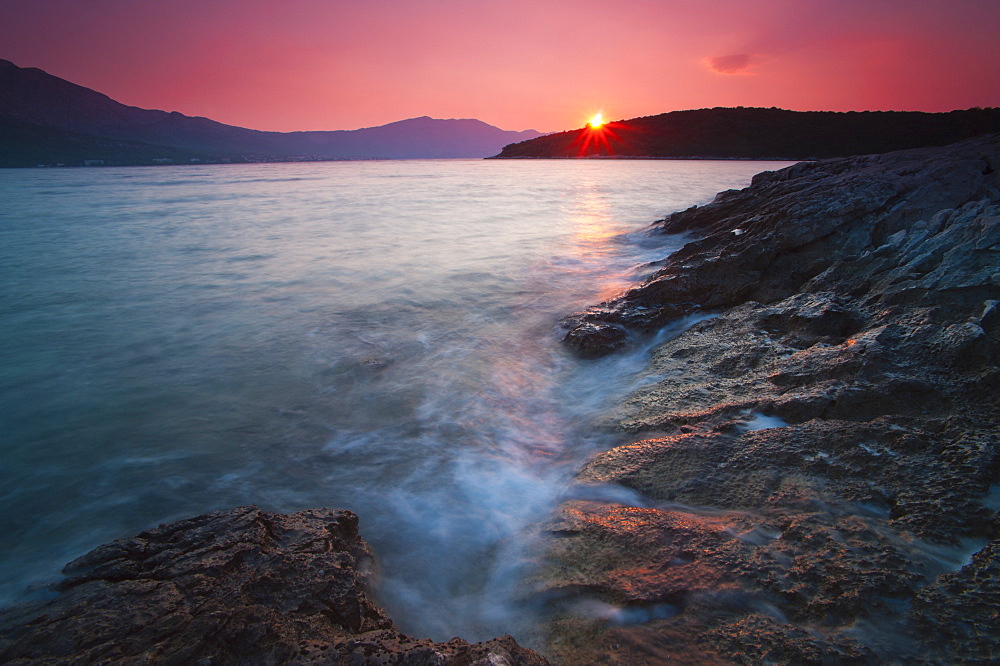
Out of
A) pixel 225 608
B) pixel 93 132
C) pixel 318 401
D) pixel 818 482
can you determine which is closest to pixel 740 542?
pixel 818 482

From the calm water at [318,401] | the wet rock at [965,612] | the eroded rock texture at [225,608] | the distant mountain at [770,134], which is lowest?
the calm water at [318,401]

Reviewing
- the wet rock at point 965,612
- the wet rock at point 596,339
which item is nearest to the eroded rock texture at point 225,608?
the wet rock at point 965,612

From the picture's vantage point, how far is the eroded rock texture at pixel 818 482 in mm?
1800

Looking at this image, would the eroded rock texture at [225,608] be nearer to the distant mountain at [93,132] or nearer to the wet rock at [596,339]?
the wet rock at [596,339]

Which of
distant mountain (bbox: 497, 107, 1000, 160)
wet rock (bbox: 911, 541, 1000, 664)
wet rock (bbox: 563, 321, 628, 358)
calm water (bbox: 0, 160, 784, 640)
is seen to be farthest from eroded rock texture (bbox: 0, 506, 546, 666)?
distant mountain (bbox: 497, 107, 1000, 160)

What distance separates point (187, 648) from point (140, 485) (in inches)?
96.0

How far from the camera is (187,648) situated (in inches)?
64.2

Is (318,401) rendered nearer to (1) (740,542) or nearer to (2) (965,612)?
(1) (740,542)

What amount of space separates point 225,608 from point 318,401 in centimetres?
298

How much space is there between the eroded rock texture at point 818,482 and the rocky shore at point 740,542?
1 cm

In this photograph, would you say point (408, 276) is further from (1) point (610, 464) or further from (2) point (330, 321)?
(1) point (610, 464)

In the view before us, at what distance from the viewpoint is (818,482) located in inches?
99.4

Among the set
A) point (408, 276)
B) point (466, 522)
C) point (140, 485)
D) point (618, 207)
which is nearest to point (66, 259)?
point (408, 276)

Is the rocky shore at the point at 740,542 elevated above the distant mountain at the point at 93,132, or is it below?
below
